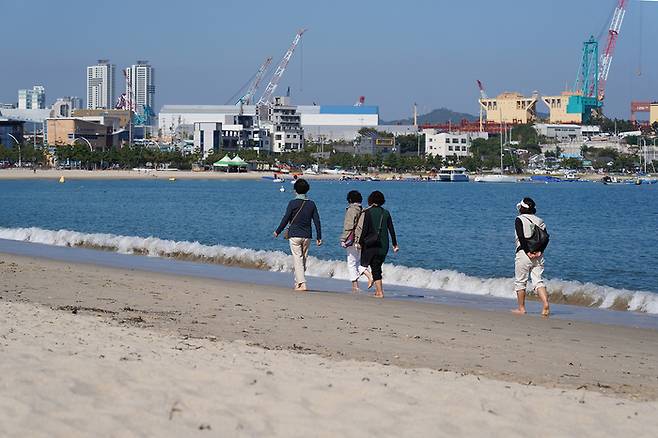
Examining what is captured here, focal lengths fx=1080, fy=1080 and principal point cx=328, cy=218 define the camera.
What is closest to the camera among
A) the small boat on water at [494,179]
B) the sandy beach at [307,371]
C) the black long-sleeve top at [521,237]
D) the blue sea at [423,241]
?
the sandy beach at [307,371]

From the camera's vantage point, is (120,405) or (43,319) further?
(43,319)

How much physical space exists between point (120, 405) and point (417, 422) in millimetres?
1800

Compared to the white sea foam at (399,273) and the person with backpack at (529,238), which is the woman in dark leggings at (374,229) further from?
the white sea foam at (399,273)

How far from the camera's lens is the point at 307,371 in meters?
7.85

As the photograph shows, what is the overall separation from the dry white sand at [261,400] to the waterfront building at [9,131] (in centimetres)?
19146

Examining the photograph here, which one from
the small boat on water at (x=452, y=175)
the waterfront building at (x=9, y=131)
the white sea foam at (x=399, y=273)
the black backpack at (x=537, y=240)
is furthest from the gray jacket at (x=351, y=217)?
the waterfront building at (x=9, y=131)

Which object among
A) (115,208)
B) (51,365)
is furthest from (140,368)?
(115,208)

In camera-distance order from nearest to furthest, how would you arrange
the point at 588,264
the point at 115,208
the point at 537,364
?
1. the point at 537,364
2. the point at 588,264
3. the point at 115,208

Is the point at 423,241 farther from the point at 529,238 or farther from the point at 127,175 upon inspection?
the point at 127,175

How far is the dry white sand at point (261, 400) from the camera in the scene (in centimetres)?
628

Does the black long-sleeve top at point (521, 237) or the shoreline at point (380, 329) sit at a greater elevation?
the black long-sleeve top at point (521, 237)

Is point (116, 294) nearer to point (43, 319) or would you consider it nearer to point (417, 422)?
point (43, 319)

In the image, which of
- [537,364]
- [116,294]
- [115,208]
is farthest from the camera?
[115,208]

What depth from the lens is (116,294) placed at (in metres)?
14.5
